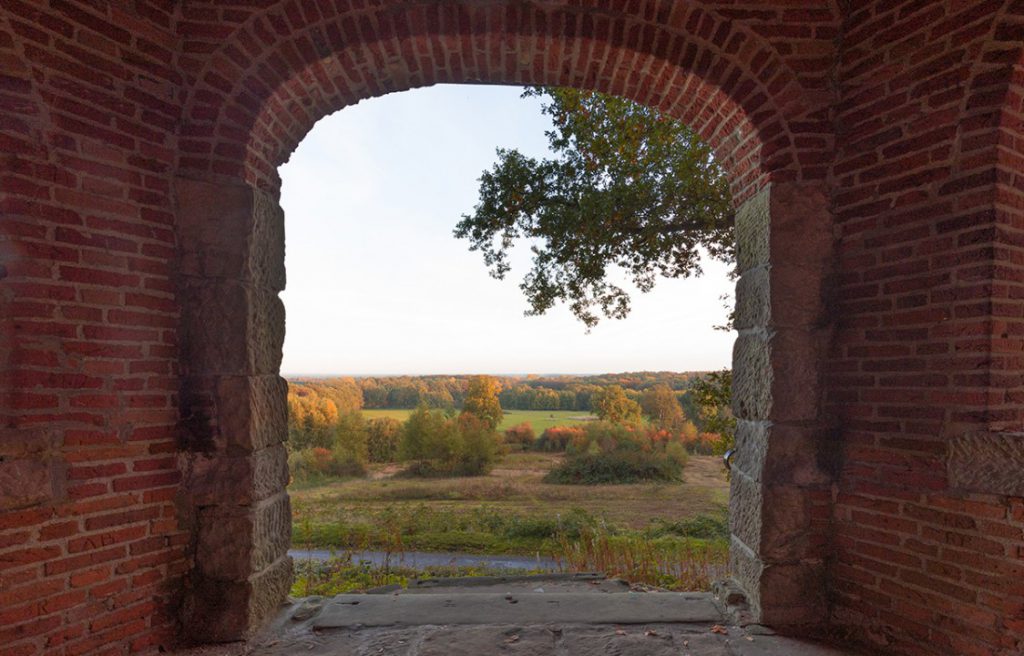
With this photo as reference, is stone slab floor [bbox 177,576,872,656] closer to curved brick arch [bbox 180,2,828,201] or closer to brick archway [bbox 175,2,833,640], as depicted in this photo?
brick archway [bbox 175,2,833,640]

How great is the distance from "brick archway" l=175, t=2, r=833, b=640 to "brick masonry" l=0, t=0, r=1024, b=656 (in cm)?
2

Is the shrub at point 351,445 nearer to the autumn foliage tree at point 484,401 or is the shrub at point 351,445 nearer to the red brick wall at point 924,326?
the autumn foliage tree at point 484,401

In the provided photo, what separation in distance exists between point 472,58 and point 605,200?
314 centimetres

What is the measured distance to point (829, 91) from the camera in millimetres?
2590

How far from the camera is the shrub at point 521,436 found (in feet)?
47.6

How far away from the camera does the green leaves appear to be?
5.68 meters

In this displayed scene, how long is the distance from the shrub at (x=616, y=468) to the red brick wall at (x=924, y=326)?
1082cm

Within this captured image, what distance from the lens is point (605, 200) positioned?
5.64 meters

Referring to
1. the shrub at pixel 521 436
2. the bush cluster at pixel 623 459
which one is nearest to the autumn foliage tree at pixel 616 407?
the bush cluster at pixel 623 459

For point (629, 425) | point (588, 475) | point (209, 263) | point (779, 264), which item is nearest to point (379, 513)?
point (588, 475)

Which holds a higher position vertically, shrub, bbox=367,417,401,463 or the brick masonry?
the brick masonry

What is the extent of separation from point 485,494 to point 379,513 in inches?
109

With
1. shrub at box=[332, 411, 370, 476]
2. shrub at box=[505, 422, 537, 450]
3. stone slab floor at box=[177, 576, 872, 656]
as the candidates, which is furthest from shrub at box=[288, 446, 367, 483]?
stone slab floor at box=[177, 576, 872, 656]

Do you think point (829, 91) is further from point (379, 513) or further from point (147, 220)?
point (379, 513)
